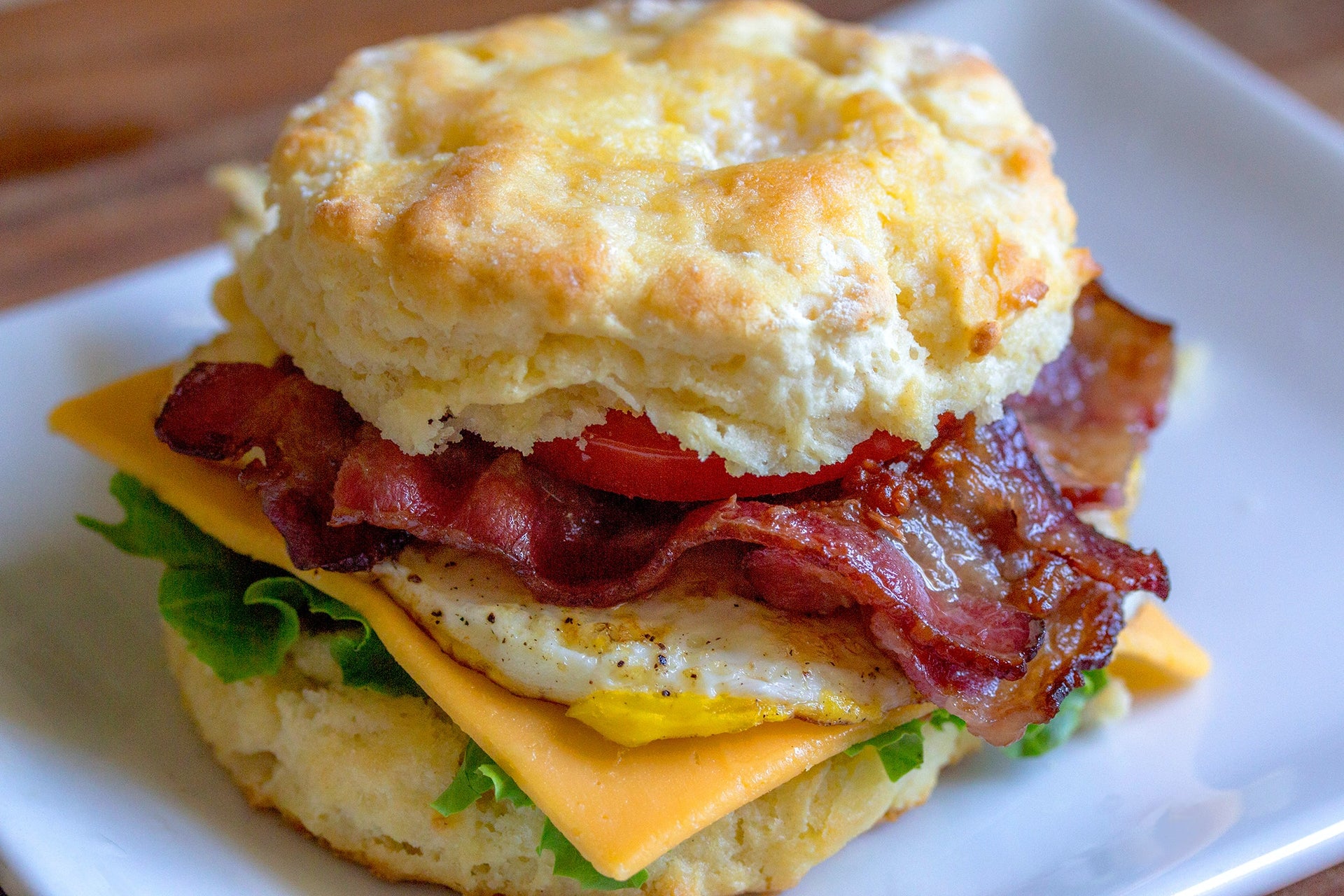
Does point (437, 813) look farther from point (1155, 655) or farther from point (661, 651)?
Answer: point (1155, 655)

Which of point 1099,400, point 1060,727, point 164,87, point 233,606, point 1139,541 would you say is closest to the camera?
point 233,606

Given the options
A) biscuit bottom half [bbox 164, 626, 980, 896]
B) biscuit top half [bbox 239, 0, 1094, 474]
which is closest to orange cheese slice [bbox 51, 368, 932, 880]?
biscuit bottom half [bbox 164, 626, 980, 896]

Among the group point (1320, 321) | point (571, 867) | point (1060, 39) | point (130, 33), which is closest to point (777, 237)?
point (571, 867)

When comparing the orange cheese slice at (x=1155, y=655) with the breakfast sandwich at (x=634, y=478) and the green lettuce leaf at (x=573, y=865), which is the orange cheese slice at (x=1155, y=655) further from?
the green lettuce leaf at (x=573, y=865)

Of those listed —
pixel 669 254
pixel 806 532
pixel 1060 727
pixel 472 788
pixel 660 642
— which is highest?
pixel 669 254

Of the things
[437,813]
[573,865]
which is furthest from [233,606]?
[573,865]
